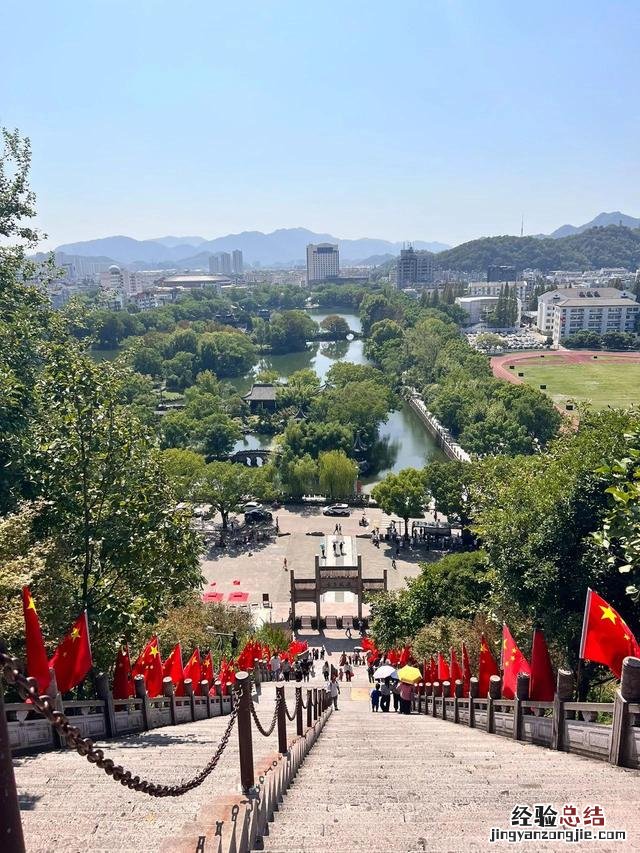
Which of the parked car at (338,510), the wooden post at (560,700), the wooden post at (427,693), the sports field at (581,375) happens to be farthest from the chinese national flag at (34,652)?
the sports field at (581,375)

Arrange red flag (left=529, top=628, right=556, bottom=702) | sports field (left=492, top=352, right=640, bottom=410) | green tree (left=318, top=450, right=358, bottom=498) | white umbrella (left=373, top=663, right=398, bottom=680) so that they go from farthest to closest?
sports field (left=492, top=352, right=640, bottom=410) → green tree (left=318, top=450, right=358, bottom=498) → white umbrella (left=373, top=663, right=398, bottom=680) → red flag (left=529, top=628, right=556, bottom=702)

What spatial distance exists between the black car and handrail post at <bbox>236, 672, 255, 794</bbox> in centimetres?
3078

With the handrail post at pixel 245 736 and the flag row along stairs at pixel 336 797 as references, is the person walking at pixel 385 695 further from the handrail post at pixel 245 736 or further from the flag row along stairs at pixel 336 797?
the handrail post at pixel 245 736

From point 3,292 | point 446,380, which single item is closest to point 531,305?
point 446,380

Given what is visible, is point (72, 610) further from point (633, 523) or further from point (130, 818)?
point (633, 523)

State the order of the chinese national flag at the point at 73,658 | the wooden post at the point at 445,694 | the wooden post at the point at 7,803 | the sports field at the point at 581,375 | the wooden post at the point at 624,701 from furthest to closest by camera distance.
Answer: the sports field at the point at 581,375 < the wooden post at the point at 445,694 < the chinese national flag at the point at 73,658 < the wooden post at the point at 624,701 < the wooden post at the point at 7,803

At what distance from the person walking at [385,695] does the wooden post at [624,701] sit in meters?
8.68

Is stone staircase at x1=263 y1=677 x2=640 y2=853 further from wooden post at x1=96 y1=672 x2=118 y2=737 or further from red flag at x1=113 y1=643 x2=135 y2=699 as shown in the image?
red flag at x1=113 y1=643 x2=135 y2=699

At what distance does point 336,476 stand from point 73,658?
30.8 metres

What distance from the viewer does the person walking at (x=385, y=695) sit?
14.9 metres

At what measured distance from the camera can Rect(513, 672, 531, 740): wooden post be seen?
345 inches

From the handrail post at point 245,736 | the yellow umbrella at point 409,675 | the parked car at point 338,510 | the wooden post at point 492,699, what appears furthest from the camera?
the parked car at point 338,510

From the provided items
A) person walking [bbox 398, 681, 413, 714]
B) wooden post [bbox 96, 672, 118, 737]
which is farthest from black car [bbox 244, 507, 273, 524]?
wooden post [bbox 96, 672, 118, 737]

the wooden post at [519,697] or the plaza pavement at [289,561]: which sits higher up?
the wooden post at [519,697]
